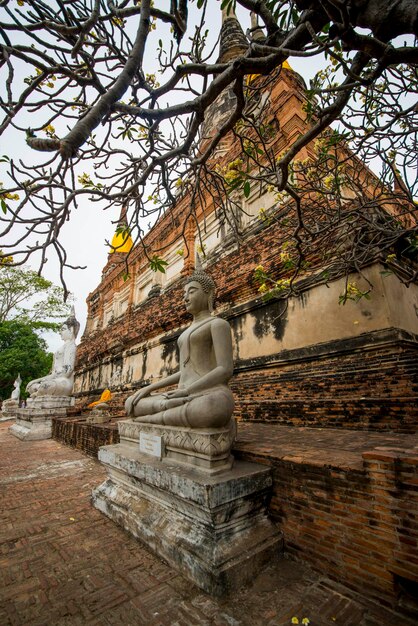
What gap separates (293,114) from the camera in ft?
21.2

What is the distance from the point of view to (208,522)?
188 cm

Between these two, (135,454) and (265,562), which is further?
(135,454)

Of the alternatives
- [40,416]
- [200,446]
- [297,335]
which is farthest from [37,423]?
[200,446]

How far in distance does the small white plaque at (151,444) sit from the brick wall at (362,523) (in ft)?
3.59

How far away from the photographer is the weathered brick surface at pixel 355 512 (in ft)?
5.19

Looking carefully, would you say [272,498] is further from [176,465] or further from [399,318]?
[399,318]

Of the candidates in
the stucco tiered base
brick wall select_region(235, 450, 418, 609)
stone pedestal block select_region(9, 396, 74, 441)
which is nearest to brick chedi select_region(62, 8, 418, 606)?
brick wall select_region(235, 450, 418, 609)

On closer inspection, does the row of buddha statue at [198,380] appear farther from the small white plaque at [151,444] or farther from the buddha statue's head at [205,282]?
the small white plaque at [151,444]

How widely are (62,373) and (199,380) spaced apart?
28.9 feet

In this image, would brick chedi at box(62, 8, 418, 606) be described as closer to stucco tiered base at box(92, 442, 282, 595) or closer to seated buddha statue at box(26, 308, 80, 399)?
stucco tiered base at box(92, 442, 282, 595)

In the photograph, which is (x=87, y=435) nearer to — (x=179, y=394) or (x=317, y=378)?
(x=179, y=394)

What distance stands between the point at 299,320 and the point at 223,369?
2665 mm

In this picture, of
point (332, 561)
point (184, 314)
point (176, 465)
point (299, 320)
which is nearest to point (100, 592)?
point (176, 465)

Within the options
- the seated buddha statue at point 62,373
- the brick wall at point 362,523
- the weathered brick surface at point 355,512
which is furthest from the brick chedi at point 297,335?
the seated buddha statue at point 62,373
